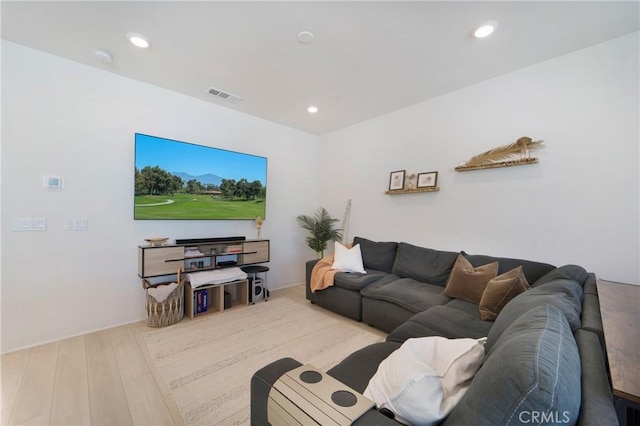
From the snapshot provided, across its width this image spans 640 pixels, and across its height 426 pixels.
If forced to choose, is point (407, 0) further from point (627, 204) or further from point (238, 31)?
point (627, 204)

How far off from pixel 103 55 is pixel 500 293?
4179 mm

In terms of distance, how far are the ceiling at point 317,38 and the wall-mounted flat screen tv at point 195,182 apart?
0.82 meters

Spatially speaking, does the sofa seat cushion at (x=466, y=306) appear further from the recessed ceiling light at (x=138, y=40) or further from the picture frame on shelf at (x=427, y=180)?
the recessed ceiling light at (x=138, y=40)

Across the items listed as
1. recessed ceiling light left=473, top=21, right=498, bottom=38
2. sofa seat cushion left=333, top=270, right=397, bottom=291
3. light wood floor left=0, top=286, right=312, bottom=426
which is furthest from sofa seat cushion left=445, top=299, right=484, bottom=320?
recessed ceiling light left=473, top=21, right=498, bottom=38

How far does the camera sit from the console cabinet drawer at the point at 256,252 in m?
3.76

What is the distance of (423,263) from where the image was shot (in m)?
3.23

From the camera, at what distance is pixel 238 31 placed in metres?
2.22

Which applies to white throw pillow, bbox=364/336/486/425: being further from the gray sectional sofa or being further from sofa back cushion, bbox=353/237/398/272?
sofa back cushion, bbox=353/237/398/272

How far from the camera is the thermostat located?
A: 256 centimetres

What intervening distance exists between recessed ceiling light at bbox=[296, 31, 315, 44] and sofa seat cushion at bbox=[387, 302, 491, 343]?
2.50 m

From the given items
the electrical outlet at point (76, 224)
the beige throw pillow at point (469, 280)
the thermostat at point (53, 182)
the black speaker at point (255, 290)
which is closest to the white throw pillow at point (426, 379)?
the beige throw pillow at point (469, 280)

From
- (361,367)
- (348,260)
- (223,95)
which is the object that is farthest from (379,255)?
(223,95)

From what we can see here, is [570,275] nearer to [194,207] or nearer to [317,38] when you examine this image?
[317,38]

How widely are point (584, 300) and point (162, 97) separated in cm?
441
